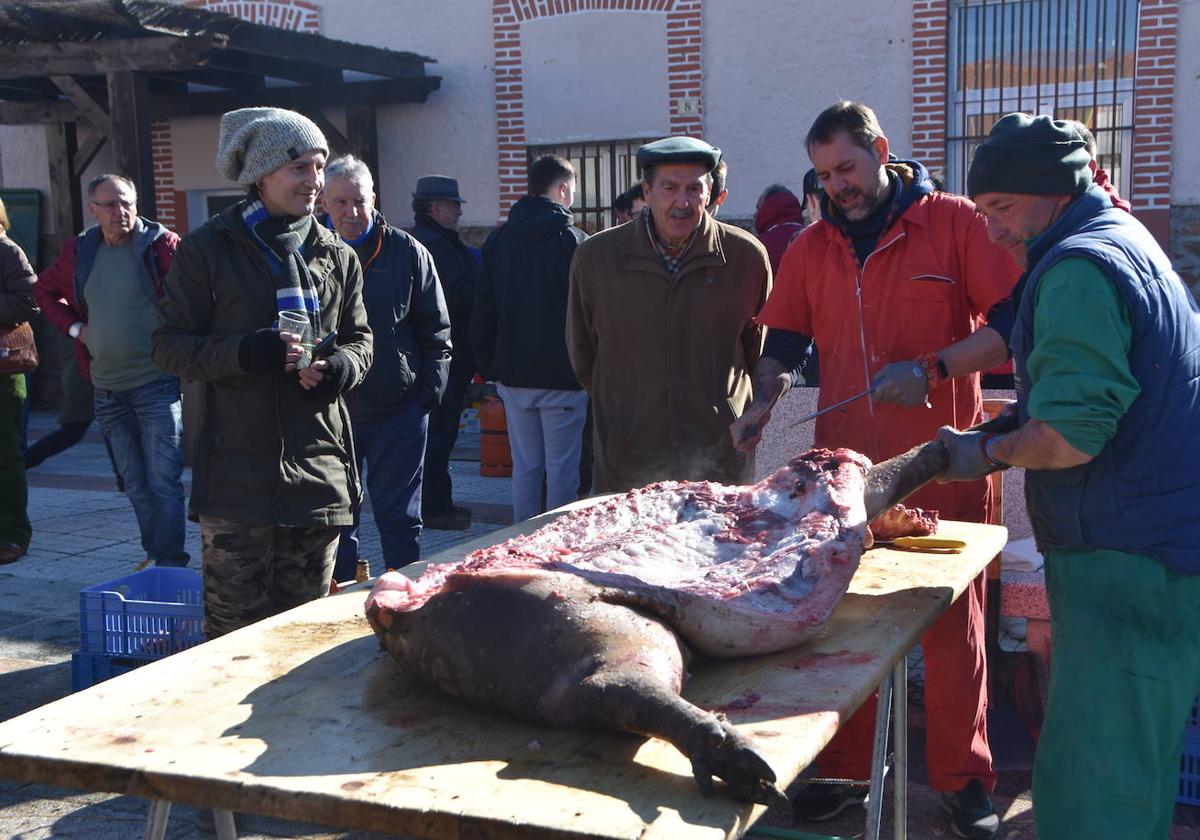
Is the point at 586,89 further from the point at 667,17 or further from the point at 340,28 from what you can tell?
the point at 340,28

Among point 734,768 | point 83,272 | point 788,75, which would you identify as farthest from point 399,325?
point 788,75

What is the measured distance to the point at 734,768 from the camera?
1.88 m

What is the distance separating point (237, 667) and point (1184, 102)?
956cm

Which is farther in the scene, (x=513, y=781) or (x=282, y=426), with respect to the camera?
(x=282, y=426)

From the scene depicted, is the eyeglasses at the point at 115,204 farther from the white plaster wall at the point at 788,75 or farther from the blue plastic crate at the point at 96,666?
the white plaster wall at the point at 788,75

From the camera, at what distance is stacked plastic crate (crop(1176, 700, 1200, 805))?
13.1 feet

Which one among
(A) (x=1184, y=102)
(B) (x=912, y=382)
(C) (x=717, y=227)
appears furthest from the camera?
(A) (x=1184, y=102)

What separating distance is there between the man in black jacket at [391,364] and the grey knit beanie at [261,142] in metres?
1.62

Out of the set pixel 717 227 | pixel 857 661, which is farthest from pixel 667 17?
pixel 857 661

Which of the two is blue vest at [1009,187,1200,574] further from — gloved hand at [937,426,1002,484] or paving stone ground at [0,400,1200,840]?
paving stone ground at [0,400,1200,840]

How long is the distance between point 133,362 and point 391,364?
1787 mm

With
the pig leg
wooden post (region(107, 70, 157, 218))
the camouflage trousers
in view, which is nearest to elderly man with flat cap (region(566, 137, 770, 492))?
the camouflage trousers

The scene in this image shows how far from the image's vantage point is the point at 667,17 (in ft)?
37.6

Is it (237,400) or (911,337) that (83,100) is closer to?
(237,400)
